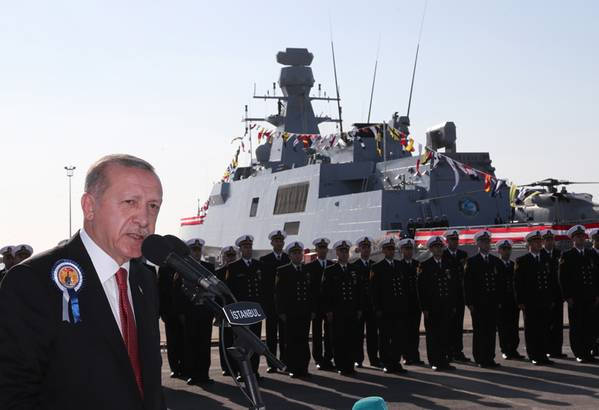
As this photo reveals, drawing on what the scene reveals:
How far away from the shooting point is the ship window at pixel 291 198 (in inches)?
1127

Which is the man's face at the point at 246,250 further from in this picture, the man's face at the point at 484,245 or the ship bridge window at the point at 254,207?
the ship bridge window at the point at 254,207

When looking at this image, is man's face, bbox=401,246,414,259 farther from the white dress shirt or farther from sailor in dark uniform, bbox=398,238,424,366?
the white dress shirt

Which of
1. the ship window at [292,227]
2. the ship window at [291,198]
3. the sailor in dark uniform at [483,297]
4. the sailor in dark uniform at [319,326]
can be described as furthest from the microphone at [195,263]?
the ship window at [292,227]

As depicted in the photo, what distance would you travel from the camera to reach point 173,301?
10.4 m

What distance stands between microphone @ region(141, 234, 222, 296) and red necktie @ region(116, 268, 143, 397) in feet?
0.68

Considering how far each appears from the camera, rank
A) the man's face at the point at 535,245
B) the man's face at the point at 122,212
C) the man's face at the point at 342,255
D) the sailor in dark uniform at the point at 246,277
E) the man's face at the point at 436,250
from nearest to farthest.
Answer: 1. the man's face at the point at 122,212
2. the sailor in dark uniform at the point at 246,277
3. the man's face at the point at 342,255
4. the man's face at the point at 436,250
5. the man's face at the point at 535,245

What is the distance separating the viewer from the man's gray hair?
251 cm

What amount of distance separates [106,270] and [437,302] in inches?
348

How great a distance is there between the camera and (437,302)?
11.0 m

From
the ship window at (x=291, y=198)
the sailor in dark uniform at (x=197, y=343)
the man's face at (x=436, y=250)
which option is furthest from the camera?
the ship window at (x=291, y=198)

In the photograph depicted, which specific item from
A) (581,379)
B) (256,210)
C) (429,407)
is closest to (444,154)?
(256,210)

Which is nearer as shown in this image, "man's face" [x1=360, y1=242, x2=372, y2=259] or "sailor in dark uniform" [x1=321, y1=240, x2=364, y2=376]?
"sailor in dark uniform" [x1=321, y1=240, x2=364, y2=376]

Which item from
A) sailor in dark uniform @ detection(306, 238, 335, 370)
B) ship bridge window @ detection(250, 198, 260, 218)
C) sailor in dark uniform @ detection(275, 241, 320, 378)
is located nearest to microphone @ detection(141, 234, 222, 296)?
sailor in dark uniform @ detection(275, 241, 320, 378)

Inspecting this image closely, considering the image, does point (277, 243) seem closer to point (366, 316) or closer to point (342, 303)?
point (342, 303)
